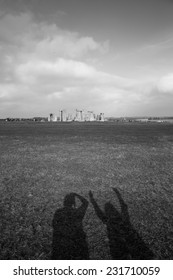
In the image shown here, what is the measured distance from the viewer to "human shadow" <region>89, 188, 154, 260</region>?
701 cm

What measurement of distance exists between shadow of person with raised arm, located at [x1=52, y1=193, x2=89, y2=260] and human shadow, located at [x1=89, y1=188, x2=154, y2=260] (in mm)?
908

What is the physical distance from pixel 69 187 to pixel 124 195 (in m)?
3.49

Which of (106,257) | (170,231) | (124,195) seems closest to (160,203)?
(124,195)

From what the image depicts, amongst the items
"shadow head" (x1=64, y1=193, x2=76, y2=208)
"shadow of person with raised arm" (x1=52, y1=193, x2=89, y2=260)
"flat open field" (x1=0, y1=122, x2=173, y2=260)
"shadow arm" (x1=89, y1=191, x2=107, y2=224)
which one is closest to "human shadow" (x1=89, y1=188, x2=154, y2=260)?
"shadow arm" (x1=89, y1=191, x2=107, y2=224)

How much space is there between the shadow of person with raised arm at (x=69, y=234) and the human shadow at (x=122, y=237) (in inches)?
35.7

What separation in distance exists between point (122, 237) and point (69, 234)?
6.43 ft

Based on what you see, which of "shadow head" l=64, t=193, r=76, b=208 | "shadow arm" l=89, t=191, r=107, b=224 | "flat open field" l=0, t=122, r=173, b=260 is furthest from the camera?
"shadow head" l=64, t=193, r=76, b=208

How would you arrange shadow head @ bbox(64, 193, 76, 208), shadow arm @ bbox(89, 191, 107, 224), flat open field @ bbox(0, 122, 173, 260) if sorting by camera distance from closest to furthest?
flat open field @ bbox(0, 122, 173, 260), shadow arm @ bbox(89, 191, 107, 224), shadow head @ bbox(64, 193, 76, 208)

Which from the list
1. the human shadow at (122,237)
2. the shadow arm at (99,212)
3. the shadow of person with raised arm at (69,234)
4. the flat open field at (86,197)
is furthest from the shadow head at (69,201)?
the human shadow at (122,237)

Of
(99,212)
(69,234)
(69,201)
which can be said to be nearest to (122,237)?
(69,234)

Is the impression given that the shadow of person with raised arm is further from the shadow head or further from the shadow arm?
the shadow arm

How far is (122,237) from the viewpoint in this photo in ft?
26.0

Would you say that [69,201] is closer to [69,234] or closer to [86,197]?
[86,197]
